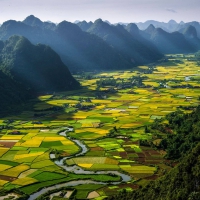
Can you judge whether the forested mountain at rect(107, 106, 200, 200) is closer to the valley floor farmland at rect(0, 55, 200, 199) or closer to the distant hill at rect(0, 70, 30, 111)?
the valley floor farmland at rect(0, 55, 200, 199)

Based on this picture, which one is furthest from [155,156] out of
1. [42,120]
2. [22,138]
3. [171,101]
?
[171,101]

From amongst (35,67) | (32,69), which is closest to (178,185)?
(32,69)

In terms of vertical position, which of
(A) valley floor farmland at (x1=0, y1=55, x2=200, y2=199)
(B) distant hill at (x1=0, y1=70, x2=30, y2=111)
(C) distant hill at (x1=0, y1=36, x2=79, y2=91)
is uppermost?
(C) distant hill at (x1=0, y1=36, x2=79, y2=91)

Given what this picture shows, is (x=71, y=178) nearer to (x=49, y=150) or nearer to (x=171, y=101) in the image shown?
(x=49, y=150)

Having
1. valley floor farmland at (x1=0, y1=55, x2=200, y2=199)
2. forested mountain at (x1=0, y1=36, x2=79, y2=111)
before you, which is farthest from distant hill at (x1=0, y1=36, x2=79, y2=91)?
valley floor farmland at (x1=0, y1=55, x2=200, y2=199)

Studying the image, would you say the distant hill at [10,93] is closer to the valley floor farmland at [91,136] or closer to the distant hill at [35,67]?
the valley floor farmland at [91,136]

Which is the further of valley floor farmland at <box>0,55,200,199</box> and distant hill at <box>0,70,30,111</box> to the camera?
distant hill at <box>0,70,30,111</box>
